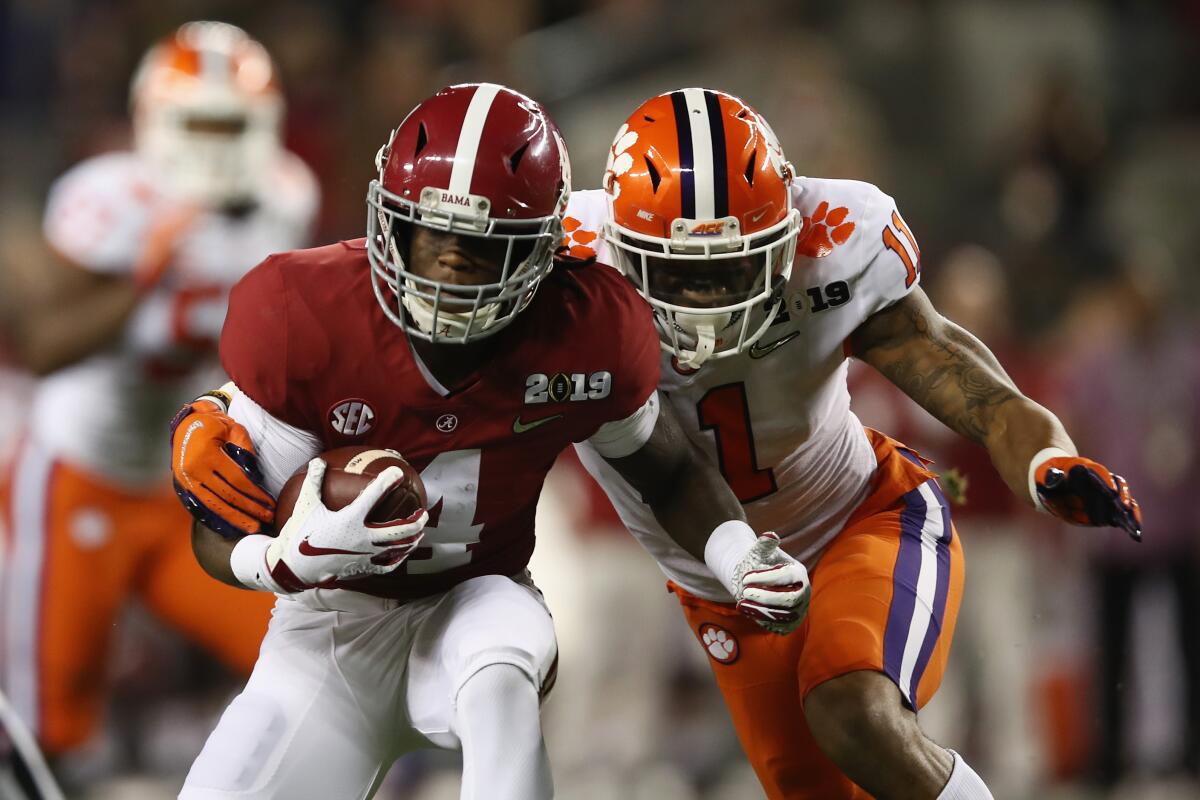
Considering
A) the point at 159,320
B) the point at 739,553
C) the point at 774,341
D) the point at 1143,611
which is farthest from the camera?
the point at 1143,611

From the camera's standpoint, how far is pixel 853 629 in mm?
3242

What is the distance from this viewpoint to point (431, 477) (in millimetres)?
3008

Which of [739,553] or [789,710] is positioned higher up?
[739,553]

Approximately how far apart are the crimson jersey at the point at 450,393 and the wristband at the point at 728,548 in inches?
11.6

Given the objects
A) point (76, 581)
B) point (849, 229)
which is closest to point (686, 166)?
point (849, 229)

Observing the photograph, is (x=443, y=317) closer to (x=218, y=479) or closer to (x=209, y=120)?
(x=218, y=479)

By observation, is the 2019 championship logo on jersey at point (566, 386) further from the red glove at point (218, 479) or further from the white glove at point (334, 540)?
the red glove at point (218, 479)

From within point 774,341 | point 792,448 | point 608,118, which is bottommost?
point 608,118

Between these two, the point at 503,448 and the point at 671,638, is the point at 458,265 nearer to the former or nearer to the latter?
the point at 503,448

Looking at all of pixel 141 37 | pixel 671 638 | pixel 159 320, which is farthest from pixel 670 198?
pixel 141 37

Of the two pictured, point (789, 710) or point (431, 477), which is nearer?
point (431, 477)

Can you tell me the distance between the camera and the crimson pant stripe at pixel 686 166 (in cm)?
316

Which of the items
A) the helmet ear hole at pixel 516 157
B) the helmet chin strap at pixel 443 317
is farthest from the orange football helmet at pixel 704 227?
the helmet chin strap at pixel 443 317

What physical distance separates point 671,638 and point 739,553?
3.48 m
